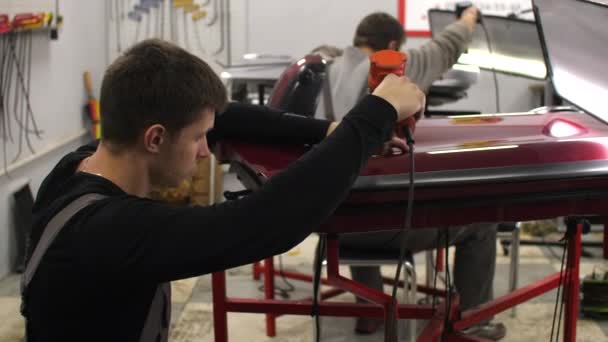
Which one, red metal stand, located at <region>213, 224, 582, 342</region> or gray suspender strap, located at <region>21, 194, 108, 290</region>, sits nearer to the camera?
gray suspender strap, located at <region>21, 194, 108, 290</region>

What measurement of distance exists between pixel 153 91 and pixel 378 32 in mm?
1952

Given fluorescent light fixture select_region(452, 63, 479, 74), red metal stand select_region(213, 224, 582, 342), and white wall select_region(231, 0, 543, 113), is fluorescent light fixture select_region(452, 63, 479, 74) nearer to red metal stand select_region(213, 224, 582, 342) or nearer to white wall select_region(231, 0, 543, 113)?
red metal stand select_region(213, 224, 582, 342)

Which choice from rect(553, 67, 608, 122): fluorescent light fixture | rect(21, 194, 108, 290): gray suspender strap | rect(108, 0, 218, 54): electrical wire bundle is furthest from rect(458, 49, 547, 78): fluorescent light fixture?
rect(108, 0, 218, 54): electrical wire bundle

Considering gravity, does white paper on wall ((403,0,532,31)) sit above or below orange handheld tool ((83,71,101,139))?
above

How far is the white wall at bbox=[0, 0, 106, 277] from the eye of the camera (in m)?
3.55

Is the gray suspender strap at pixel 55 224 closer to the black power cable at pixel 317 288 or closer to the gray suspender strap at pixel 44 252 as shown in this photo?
the gray suspender strap at pixel 44 252

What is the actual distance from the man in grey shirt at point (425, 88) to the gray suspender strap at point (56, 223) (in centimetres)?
125

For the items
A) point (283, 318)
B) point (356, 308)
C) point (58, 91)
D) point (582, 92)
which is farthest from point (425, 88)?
point (58, 91)

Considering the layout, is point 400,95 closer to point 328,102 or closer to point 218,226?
point 218,226

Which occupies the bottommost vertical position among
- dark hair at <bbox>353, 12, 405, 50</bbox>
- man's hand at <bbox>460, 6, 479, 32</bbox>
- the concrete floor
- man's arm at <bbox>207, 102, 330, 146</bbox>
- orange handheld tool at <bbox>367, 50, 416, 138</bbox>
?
the concrete floor

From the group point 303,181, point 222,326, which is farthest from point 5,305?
point 303,181

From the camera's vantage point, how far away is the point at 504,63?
298 centimetres

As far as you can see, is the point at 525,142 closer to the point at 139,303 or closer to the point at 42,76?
the point at 139,303

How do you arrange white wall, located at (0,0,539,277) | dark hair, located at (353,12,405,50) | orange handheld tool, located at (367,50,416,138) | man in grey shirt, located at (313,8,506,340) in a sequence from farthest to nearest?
white wall, located at (0,0,539,277) → dark hair, located at (353,12,405,50) → man in grey shirt, located at (313,8,506,340) → orange handheld tool, located at (367,50,416,138)
